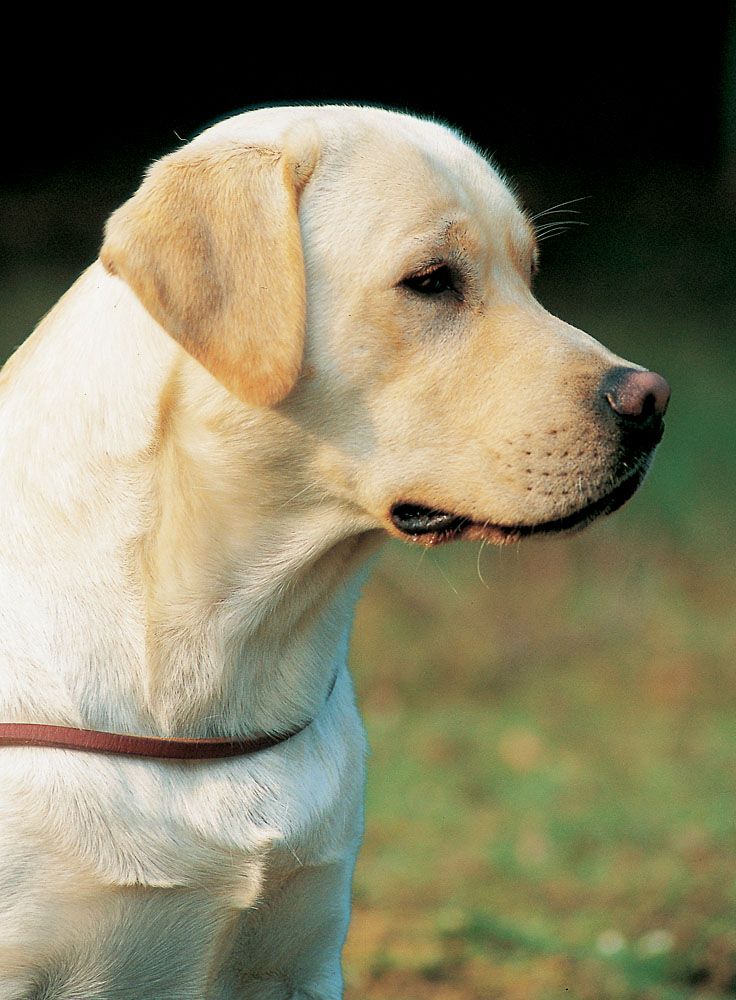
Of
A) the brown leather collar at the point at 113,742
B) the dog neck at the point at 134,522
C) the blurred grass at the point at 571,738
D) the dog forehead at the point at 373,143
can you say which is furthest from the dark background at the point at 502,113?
the brown leather collar at the point at 113,742

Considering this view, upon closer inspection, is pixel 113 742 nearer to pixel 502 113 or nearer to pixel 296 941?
pixel 296 941

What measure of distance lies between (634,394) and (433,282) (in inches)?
17.6

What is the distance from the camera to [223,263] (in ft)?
8.09

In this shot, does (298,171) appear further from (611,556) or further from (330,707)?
(611,556)

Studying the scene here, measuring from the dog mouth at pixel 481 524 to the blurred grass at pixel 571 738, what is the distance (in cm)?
123

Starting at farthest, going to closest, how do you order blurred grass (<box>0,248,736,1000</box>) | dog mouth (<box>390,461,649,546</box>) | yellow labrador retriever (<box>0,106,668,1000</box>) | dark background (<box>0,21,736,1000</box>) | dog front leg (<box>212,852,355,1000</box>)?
dark background (<box>0,21,736,1000</box>) → blurred grass (<box>0,248,736,1000</box>) → dog front leg (<box>212,852,355,1000</box>) → dog mouth (<box>390,461,649,546</box>) → yellow labrador retriever (<box>0,106,668,1000</box>)

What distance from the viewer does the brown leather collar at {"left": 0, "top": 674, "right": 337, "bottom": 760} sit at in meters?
2.54

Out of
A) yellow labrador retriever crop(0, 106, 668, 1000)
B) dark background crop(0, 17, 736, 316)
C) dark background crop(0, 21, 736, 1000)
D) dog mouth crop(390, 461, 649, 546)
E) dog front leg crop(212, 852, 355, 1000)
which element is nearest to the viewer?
yellow labrador retriever crop(0, 106, 668, 1000)

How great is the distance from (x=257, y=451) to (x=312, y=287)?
1.09 ft

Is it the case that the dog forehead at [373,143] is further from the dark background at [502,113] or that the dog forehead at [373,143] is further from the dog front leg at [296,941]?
the dark background at [502,113]

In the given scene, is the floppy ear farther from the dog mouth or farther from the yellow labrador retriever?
the dog mouth

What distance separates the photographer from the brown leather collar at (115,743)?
99.9 inches

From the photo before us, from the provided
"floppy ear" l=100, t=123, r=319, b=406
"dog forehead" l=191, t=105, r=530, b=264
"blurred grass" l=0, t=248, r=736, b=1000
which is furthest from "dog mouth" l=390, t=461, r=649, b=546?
"blurred grass" l=0, t=248, r=736, b=1000

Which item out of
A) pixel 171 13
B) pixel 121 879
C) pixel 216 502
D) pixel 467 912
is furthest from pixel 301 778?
pixel 171 13
